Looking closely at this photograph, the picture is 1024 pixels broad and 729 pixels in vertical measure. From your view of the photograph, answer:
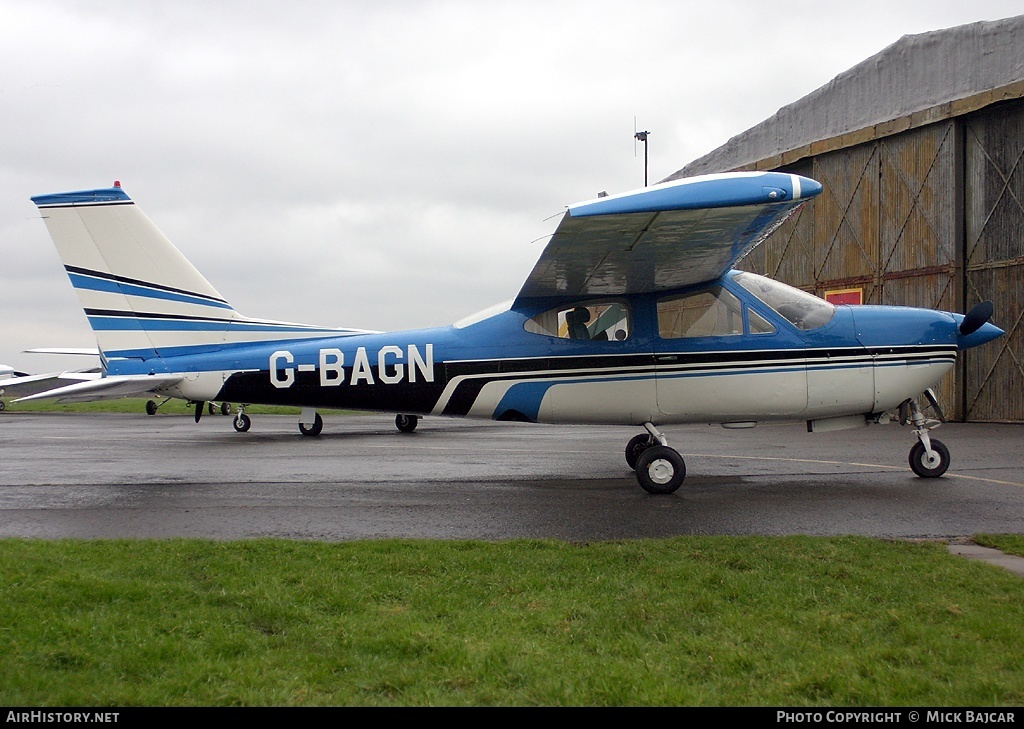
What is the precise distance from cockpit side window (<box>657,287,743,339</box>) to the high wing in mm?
201

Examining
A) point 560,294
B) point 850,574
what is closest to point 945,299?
point 560,294

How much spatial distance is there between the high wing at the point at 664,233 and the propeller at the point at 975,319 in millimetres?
2622

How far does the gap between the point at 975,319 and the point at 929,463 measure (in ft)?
5.58

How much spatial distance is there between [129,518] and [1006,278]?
2103 cm

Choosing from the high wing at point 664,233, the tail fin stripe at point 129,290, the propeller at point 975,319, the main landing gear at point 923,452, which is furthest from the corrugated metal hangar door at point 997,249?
the tail fin stripe at point 129,290

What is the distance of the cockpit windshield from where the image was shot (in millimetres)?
8727

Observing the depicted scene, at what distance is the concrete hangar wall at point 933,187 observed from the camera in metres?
20.2

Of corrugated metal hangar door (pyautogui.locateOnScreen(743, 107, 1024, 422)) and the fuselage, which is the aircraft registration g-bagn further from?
corrugated metal hangar door (pyautogui.locateOnScreen(743, 107, 1024, 422))

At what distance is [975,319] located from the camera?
870 cm

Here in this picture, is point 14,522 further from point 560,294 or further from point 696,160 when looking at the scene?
point 696,160

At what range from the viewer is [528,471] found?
1055 cm

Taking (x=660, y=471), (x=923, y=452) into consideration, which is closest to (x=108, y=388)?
(x=660, y=471)

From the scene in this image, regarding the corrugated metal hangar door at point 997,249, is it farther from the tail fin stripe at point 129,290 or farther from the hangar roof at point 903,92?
the tail fin stripe at point 129,290

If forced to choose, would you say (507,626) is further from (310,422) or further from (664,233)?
(310,422)
